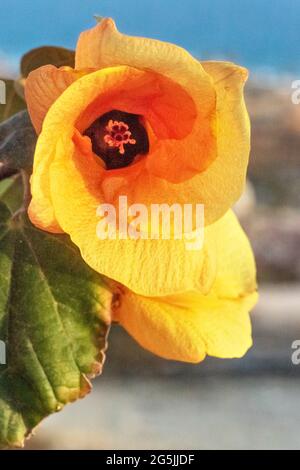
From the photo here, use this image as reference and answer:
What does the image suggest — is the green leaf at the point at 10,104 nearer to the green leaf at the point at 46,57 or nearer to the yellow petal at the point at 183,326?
the green leaf at the point at 46,57

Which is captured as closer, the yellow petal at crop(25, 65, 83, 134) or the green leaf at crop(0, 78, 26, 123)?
the yellow petal at crop(25, 65, 83, 134)

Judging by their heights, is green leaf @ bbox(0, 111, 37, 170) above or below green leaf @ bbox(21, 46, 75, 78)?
below

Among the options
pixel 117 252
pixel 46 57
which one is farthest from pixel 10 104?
pixel 117 252

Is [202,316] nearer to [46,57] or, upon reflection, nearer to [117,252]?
[117,252]

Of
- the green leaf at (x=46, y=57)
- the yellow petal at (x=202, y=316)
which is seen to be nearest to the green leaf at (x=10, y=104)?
the green leaf at (x=46, y=57)

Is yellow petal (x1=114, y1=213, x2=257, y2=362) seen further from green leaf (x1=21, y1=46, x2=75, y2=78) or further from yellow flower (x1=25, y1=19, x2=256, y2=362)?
green leaf (x1=21, y1=46, x2=75, y2=78)

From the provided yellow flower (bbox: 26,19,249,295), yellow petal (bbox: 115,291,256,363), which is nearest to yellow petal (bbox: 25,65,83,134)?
yellow flower (bbox: 26,19,249,295)

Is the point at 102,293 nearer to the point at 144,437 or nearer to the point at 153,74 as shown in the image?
the point at 153,74
